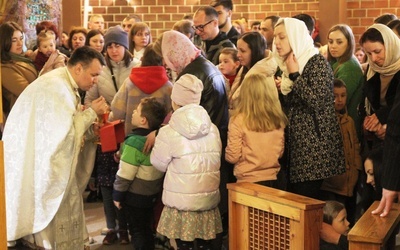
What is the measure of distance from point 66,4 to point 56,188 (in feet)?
21.7

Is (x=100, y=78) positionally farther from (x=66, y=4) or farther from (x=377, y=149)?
(x=66, y=4)

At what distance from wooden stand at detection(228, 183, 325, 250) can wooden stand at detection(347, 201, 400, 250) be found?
312 mm

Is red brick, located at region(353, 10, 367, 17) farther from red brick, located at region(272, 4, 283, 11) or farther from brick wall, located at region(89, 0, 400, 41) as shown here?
red brick, located at region(272, 4, 283, 11)

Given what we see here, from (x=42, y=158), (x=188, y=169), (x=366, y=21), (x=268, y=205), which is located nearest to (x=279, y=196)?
(x=268, y=205)

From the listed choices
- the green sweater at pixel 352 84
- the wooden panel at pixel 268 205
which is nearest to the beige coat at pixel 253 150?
the wooden panel at pixel 268 205

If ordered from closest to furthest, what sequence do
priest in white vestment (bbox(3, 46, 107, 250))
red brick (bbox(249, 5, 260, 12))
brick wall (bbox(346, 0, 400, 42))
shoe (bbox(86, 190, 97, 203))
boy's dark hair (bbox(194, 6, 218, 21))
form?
priest in white vestment (bbox(3, 46, 107, 250))
boy's dark hair (bbox(194, 6, 218, 21))
shoe (bbox(86, 190, 97, 203))
brick wall (bbox(346, 0, 400, 42))
red brick (bbox(249, 5, 260, 12))

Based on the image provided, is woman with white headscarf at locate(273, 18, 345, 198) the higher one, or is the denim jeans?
woman with white headscarf at locate(273, 18, 345, 198)

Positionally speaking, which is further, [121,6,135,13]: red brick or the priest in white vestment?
[121,6,135,13]: red brick

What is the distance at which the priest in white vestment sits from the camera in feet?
17.0

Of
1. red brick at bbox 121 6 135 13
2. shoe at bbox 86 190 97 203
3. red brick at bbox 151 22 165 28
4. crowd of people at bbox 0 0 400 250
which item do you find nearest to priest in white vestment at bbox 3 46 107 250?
crowd of people at bbox 0 0 400 250

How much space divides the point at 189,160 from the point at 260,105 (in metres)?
0.65

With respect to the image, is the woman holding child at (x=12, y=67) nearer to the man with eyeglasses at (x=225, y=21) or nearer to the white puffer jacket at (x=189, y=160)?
the man with eyeglasses at (x=225, y=21)

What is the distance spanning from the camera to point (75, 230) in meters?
5.42

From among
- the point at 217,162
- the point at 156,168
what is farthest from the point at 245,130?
the point at 156,168
